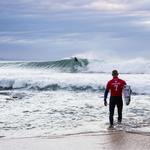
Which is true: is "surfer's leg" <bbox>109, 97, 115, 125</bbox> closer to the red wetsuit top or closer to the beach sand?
the red wetsuit top

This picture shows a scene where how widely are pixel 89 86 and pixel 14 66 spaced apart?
2477 centimetres

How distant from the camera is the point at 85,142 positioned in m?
12.4

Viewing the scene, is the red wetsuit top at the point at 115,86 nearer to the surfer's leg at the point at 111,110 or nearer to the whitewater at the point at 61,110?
the surfer's leg at the point at 111,110


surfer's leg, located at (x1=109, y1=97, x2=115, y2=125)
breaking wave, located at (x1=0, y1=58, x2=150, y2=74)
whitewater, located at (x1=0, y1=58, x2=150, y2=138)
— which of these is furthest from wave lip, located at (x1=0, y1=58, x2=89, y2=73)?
surfer's leg, located at (x1=109, y1=97, x2=115, y2=125)

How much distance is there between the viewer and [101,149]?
1152cm

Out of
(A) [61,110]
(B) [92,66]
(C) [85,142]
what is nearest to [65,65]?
(B) [92,66]

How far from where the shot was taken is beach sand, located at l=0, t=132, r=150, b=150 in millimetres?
11805

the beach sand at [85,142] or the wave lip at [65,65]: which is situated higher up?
the wave lip at [65,65]

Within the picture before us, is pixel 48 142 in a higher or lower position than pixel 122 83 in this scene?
lower

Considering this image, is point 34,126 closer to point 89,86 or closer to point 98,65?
point 89,86

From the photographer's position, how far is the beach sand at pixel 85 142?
465 inches

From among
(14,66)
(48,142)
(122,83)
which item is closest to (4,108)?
(122,83)

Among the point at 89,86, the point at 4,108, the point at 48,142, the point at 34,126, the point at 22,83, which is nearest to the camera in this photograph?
the point at 48,142

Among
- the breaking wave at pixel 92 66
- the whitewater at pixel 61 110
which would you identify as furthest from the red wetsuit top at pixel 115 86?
the breaking wave at pixel 92 66
